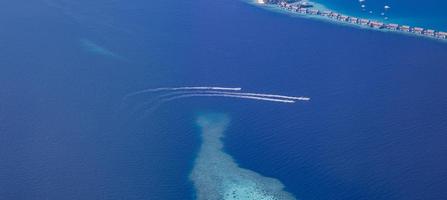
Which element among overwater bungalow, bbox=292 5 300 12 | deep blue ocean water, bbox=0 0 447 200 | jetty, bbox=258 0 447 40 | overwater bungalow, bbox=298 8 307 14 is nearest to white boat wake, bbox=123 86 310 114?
deep blue ocean water, bbox=0 0 447 200

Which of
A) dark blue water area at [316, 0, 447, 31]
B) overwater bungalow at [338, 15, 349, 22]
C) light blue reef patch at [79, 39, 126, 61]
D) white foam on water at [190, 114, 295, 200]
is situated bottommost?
white foam on water at [190, 114, 295, 200]

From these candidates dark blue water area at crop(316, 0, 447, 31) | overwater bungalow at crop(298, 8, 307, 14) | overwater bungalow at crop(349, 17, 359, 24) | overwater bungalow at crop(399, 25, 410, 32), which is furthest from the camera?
overwater bungalow at crop(298, 8, 307, 14)

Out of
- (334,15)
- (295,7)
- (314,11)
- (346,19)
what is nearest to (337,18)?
(334,15)

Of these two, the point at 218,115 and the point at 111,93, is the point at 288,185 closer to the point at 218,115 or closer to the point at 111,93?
the point at 218,115

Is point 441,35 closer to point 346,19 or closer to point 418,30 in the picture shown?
point 418,30

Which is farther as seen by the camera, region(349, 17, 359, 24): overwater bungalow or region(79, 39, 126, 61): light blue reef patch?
region(349, 17, 359, 24): overwater bungalow

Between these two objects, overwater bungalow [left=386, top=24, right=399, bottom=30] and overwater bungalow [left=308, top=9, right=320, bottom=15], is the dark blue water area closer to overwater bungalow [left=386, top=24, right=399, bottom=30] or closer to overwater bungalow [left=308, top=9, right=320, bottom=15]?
overwater bungalow [left=386, top=24, right=399, bottom=30]
